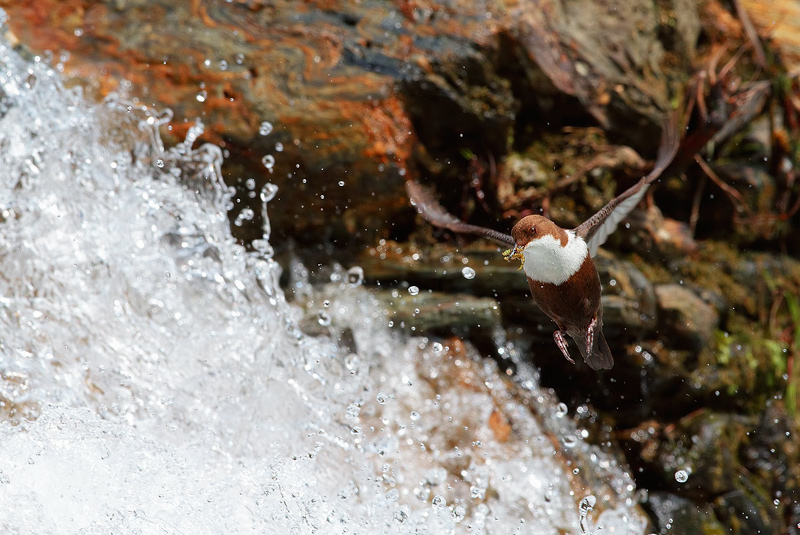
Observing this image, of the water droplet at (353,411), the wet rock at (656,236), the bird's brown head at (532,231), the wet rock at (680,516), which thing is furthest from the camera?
the wet rock at (656,236)

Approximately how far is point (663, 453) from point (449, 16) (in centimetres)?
260

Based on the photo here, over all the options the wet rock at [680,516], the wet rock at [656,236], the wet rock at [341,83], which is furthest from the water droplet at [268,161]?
the wet rock at [680,516]

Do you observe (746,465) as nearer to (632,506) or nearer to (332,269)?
(632,506)

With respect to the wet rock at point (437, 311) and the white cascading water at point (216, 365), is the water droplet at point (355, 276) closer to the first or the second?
the white cascading water at point (216, 365)

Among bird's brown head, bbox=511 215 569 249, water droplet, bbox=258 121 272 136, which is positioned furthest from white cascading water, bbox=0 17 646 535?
bird's brown head, bbox=511 215 569 249

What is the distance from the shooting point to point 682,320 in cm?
415

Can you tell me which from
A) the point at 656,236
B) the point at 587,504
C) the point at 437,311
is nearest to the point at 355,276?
the point at 437,311

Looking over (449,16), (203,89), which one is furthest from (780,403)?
(203,89)

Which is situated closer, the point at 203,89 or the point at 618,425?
the point at 203,89

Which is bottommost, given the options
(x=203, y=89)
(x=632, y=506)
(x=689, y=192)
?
(x=632, y=506)

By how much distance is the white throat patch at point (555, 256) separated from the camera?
243cm

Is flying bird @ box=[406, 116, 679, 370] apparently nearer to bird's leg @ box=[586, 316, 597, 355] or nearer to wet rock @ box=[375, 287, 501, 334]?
bird's leg @ box=[586, 316, 597, 355]

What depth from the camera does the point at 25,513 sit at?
9.64ft

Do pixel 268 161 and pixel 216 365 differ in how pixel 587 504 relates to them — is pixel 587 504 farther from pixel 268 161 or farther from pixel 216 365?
pixel 268 161
